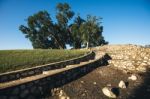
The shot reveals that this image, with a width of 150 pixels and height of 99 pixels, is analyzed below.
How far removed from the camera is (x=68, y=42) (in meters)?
55.5

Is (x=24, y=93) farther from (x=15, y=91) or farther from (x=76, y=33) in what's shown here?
(x=76, y=33)

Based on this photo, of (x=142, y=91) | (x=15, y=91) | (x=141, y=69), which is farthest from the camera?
(x=141, y=69)

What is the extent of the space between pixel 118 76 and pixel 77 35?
4092 cm

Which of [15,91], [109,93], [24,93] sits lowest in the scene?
[109,93]

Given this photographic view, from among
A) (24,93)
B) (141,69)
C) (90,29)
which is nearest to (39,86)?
(24,93)

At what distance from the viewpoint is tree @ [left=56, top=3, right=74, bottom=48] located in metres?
53.6

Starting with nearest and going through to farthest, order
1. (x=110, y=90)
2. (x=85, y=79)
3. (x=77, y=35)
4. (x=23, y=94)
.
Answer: (x=23, y=94) → (x=110, y=90) → (x=85, y=79) → (x=77, y=35)

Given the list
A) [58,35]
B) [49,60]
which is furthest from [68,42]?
[49,60]

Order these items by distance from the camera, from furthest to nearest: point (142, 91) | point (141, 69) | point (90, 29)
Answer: point (90, 29) < point (141, 69) < point (142, 91)

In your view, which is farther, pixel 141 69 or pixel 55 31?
pixel 55 31

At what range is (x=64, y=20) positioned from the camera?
5412cm

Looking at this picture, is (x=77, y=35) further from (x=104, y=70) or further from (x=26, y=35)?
(x=104, y=70)

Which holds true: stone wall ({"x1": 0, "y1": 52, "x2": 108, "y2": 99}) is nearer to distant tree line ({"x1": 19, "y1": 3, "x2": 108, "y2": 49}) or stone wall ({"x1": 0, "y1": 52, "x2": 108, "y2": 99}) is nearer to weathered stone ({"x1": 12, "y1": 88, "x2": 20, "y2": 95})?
weathered stone ({"x1": 12, "y1": 88, "x2": 20, "y2": 95})

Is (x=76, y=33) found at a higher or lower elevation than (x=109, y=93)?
higher
